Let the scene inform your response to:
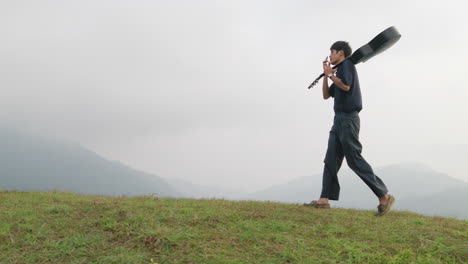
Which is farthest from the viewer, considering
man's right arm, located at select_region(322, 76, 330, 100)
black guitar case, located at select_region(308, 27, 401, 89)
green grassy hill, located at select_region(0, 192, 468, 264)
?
man's right arm, located at select_region(322, 76, 330, 100)

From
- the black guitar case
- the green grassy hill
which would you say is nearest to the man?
the black guitar case

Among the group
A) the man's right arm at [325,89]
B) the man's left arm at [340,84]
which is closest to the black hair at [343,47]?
the man's right arm at [325,89]

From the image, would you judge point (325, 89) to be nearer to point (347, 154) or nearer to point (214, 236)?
point (347, 154)

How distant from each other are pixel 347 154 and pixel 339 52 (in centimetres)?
203

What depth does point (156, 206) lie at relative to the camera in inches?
231

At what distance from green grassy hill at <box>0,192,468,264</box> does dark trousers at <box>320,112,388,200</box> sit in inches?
30.5

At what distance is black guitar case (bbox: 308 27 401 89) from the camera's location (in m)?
6.55

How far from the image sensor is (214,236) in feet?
14.4

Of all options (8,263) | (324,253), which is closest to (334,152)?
(324,253)

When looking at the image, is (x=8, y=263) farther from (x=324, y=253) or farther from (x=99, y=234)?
(x=324, y=253)

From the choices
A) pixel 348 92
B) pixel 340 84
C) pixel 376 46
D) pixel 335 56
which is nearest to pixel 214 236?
pixel 340 84

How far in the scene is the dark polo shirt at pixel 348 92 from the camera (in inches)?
258

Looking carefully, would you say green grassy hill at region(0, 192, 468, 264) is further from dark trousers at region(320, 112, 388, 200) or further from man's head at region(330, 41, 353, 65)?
man's head at region(330, 41, 353, 65)

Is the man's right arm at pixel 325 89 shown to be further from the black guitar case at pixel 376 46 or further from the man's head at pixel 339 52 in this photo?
the man's head at pixel 339 52
